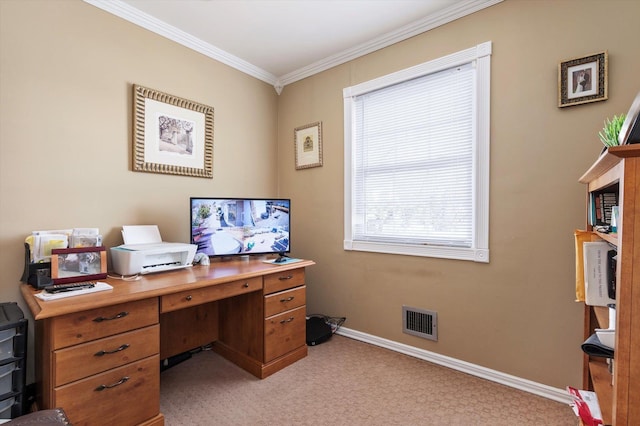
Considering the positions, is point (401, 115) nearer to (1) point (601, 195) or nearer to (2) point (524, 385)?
(1) point (601, 195)

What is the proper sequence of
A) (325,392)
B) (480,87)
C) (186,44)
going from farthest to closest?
(186,44), (480,87), (325,392)

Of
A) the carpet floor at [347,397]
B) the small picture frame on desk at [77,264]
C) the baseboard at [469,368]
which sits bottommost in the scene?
the carpet floor at [347,397]

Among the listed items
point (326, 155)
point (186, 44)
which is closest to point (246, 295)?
point (326, 155)

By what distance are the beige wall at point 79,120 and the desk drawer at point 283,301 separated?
972 millimetres

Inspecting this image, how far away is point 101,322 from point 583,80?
2854mm

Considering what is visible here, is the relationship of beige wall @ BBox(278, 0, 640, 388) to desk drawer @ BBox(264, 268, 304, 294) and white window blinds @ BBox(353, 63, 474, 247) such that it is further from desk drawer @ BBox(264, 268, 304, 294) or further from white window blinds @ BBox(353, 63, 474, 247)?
desk drawer @ BBox(264, 268, 304, 294)

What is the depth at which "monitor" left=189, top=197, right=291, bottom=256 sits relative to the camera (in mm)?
2279

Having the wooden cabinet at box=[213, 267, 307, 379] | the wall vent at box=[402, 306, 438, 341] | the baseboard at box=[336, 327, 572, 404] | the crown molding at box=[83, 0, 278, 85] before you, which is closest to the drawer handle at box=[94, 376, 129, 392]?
the wooden cabinet at box=[213, 267, 307, 379]

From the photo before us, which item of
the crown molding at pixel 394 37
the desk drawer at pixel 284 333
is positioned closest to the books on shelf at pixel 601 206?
the crown molding at pixel 394 37

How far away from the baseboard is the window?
30.0 inches

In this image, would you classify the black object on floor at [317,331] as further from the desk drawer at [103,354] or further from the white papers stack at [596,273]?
the white papers stack at [596,273]

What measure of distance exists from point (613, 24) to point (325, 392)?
2721 mm

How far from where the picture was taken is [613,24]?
5.50ft

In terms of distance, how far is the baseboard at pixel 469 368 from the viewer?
1863 mm
